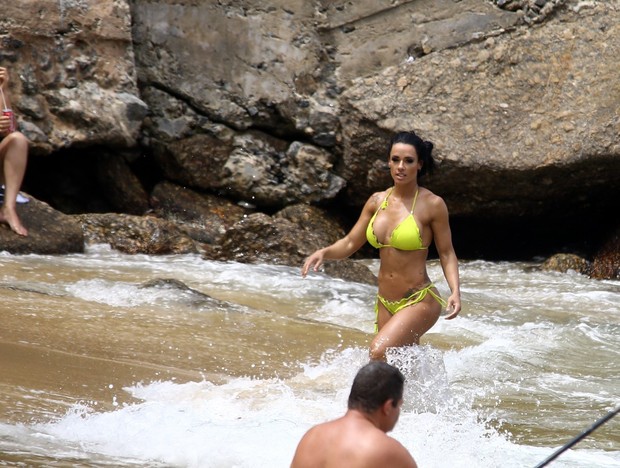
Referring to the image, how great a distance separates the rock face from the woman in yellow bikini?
5.06 meters

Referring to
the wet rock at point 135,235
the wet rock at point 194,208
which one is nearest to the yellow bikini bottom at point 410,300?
the wet rock at point 135,235

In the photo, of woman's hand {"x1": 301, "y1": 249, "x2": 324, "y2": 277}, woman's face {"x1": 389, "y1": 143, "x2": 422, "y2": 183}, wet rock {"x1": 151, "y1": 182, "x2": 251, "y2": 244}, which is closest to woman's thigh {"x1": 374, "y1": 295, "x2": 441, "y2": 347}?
woman's hand {"x1": 301, "y1": 249, "x2": 324, "y2": 277}

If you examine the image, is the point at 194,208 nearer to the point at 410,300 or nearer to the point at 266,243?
the point at 266,243

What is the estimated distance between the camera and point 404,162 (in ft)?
20.6

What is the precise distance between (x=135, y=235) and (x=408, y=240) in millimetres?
5590

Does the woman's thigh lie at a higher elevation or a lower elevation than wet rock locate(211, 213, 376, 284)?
higher

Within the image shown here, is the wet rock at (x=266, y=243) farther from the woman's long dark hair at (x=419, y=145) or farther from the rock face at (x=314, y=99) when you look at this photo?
the woman's long dark hair at (x=419, y=145)

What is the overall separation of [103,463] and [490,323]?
5.06 m

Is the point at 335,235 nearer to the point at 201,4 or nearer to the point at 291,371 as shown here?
the point at 201,4

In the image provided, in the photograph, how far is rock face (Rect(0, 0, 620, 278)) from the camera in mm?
12195

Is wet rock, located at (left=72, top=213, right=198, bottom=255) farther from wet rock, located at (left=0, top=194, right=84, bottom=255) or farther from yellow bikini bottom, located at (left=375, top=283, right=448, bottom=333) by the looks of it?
yellow bikini bottom, located at (left=375, top=283, right=448, bottom=333)

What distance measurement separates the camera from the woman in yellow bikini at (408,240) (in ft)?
20.5

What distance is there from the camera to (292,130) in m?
13.3

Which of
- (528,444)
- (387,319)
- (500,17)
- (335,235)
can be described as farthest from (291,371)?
(500,17)
